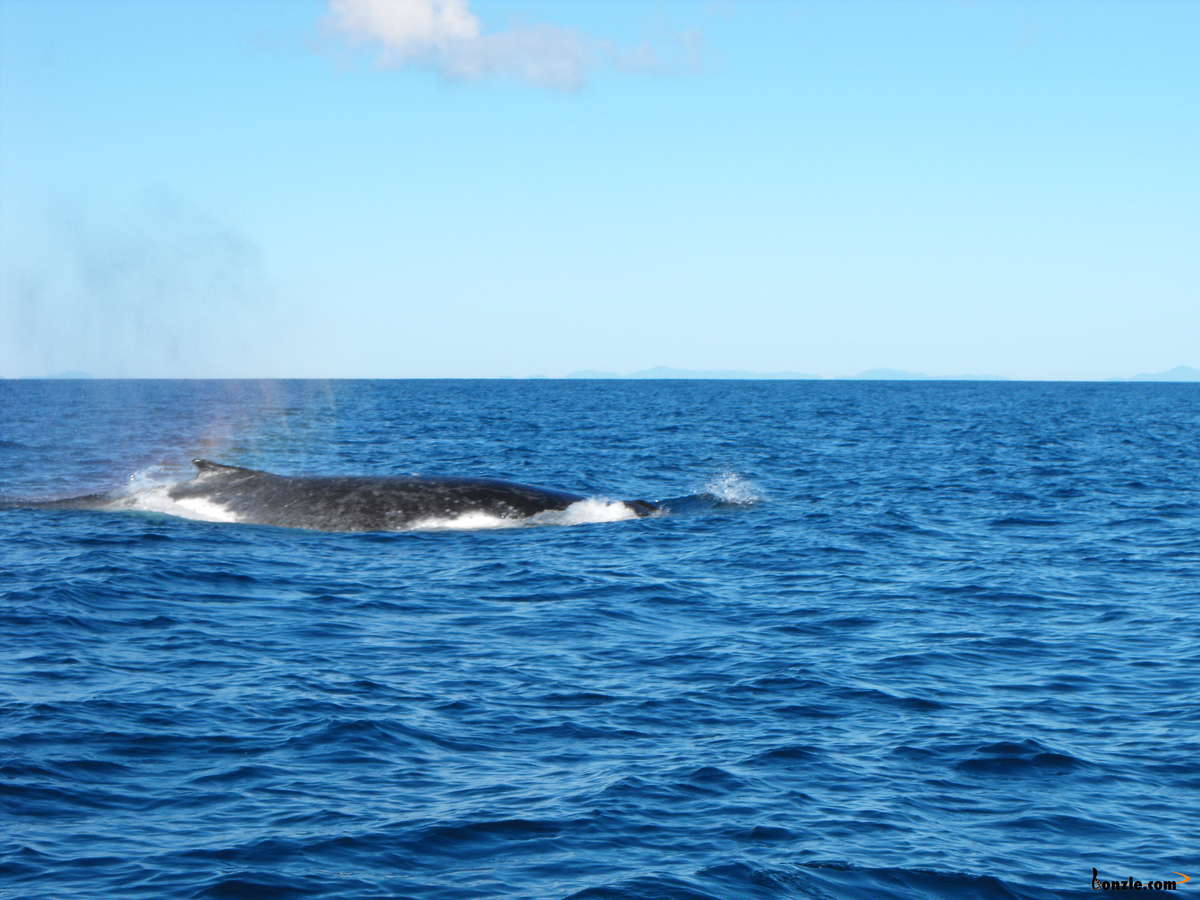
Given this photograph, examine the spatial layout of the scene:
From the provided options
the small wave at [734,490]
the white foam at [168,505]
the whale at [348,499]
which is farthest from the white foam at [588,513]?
the white foam at [168,505]

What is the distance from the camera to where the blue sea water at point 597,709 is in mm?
9102

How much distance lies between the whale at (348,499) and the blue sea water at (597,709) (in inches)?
30.4

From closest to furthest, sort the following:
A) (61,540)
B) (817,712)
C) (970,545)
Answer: (817,712) → (61,540) → (970,545)

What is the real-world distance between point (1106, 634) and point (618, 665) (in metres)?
6.92

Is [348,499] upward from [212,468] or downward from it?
downward

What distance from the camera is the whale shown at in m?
24.8

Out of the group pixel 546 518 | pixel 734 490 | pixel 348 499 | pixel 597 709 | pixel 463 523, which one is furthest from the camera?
pixel 734 490

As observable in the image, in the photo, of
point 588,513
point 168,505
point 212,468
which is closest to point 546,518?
point 588,513

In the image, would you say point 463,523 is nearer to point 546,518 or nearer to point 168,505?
point 546,518

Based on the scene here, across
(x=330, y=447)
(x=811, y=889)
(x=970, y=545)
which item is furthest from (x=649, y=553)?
(x=330, y=447)

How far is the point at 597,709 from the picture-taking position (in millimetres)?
12711

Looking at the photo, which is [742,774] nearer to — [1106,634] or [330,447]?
[1106,634]

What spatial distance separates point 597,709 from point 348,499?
45.0 ft

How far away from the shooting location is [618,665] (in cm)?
1466
